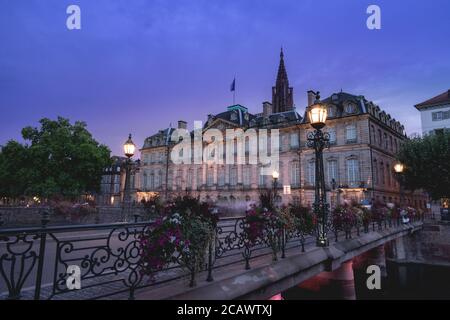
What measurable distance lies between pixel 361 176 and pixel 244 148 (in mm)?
17265

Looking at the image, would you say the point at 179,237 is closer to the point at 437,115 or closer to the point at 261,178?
the point at 261,178

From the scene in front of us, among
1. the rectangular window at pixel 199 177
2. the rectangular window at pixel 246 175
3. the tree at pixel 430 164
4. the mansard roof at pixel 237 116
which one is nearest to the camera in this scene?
the tree at pixel 430 164

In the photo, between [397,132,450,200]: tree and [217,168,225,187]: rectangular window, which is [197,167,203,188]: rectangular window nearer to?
[217,168,225,187]: rectangular window

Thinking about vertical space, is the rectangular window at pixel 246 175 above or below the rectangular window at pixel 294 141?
below

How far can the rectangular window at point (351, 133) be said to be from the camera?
116ft

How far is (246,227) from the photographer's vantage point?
666 cm

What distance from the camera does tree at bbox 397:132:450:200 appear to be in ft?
88.4

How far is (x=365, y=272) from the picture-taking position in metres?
20.2

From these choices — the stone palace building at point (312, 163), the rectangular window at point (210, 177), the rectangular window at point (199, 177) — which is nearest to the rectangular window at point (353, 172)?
the stone palace building at point (312, 163)

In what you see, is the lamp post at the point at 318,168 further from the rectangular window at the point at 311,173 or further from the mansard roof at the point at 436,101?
the mansard roof at the point at 436,101

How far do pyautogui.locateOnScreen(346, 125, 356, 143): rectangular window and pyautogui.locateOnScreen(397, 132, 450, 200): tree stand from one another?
666 cm

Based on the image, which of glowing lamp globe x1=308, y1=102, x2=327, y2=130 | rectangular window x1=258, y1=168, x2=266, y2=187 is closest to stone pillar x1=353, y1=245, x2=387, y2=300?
glowing lamp globe x1=308, y1=102, x2=327, y2=130

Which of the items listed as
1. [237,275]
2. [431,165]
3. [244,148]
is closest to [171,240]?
[237,275]

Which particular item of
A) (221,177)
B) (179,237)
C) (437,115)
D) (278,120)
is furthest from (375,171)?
(179,237)
